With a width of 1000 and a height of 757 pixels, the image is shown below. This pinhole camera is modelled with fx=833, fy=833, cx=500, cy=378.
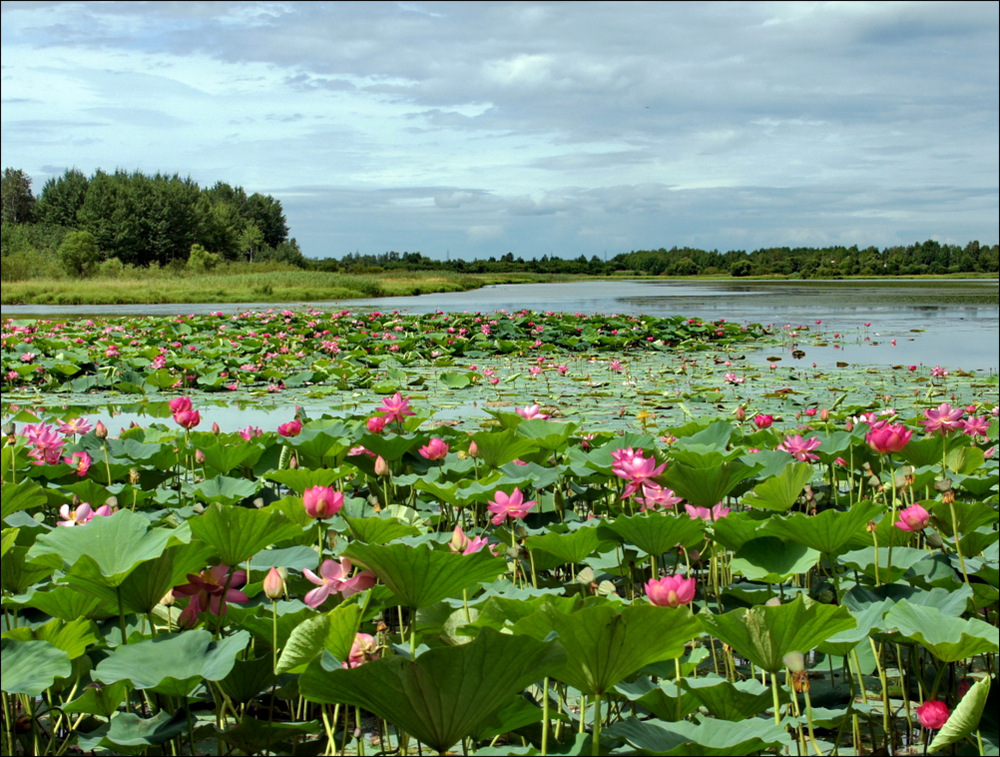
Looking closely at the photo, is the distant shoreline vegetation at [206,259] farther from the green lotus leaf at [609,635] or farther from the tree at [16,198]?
the green lotus leaf at [609,635]

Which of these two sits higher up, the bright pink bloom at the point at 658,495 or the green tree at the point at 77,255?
the green tree at the point at 77,255

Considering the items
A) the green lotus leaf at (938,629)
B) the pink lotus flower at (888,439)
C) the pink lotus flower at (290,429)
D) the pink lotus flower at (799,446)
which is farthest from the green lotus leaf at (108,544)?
the pink lotus flower at (799,446)

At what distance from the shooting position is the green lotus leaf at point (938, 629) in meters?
1.30

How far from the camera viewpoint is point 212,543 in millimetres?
1528

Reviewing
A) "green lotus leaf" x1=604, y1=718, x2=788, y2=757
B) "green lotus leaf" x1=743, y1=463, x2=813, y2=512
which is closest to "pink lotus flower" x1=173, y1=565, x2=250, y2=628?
"green lotus leaf" x1=604, y1=718, x2=788, y2=757

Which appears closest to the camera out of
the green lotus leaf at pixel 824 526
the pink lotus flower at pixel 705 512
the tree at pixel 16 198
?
the green lotus leaf at pixel 824 526

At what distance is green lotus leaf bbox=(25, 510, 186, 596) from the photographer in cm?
136

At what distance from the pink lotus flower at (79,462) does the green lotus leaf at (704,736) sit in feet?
7.18

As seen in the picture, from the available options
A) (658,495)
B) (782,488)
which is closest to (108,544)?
(658,495)

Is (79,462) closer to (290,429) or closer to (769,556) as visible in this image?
(290,429)

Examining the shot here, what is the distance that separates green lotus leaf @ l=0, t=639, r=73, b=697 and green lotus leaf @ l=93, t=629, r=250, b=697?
0.06m

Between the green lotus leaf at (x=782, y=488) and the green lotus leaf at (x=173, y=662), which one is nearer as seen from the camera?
the green lotus leaf at (x=173, y=662)

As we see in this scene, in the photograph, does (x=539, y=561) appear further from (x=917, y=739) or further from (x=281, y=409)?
(x=281, y=409)

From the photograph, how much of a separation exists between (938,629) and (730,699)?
14.8 inches
